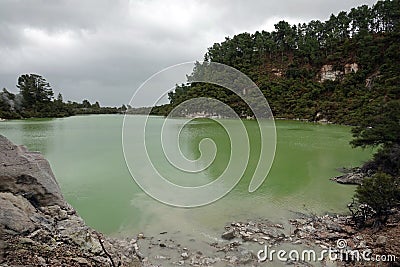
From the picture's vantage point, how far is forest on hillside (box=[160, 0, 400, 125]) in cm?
3812

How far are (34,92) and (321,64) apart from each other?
55277mm

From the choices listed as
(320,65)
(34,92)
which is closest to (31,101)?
(34,92)

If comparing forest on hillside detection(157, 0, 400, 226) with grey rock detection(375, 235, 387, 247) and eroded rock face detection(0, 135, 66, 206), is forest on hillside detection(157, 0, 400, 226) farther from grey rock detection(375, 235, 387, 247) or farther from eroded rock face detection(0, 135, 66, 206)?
eroded rock face detection(0, 135, 66, 206)

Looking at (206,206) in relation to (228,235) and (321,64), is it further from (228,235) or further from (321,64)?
(321,64)

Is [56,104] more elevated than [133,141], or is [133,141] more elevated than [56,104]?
[56,104]

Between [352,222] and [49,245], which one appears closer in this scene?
[49,245]

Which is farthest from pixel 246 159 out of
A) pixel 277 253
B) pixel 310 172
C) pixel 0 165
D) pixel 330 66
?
pixel 330 66

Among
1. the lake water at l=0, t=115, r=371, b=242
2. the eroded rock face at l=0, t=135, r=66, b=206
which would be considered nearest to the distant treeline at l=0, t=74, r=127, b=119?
the lake water at l=0, t=115, r=371, b=242

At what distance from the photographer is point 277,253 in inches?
211

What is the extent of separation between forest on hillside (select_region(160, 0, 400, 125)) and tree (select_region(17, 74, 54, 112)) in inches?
1064

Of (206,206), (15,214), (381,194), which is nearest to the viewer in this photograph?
(15,214)

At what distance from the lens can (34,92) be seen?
193ft

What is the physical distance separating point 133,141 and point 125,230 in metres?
14.8

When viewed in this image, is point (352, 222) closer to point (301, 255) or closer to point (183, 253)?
point (301, 255)
